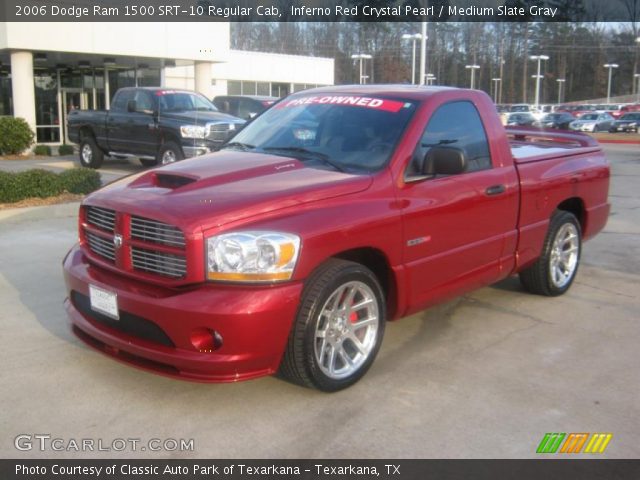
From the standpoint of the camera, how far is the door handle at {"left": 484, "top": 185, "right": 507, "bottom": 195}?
506 centimetres

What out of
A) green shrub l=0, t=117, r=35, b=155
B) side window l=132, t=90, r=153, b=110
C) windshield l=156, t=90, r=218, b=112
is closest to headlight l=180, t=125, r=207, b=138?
windshield l=156, t=90, r=218, b=112

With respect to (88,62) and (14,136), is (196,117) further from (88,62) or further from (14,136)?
(88,62)

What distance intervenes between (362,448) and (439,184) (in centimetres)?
195

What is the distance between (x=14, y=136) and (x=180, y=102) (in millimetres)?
7558

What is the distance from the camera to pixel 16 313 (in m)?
5.57

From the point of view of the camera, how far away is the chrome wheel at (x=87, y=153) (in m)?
16.7

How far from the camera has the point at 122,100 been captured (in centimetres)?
1561

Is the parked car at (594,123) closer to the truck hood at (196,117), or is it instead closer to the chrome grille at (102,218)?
the truck hood at (196,117)

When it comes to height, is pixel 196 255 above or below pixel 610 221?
above

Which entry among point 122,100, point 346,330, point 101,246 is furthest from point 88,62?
point 346,330

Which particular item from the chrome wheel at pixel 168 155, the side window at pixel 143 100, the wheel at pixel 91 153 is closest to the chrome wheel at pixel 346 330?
the chrome wheel at pixel 168 155

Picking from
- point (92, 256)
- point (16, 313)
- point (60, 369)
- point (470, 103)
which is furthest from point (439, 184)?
point (16, 313)

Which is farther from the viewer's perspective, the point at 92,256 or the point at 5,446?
the point at 92,256

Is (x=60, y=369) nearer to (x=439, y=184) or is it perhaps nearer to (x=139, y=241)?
(x=139, y=241)
